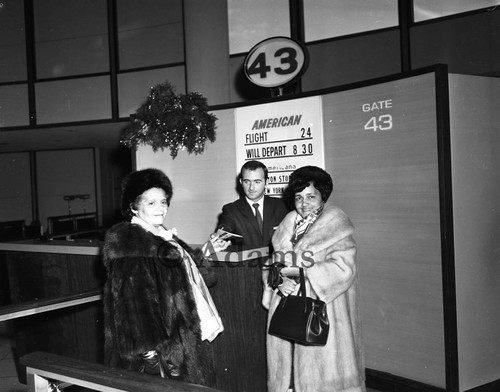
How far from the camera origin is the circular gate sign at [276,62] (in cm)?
430

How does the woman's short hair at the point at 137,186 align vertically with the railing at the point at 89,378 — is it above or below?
above

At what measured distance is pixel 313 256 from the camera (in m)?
2.59

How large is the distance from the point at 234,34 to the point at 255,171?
4.50 metres

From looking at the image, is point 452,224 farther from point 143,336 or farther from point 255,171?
point 143,336

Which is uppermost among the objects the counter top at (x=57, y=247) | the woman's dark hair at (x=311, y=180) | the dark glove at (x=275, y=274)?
the woman's dark hair at (x=311, y=180)

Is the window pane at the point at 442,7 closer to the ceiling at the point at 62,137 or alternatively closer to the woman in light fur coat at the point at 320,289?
the woman in light fur coat at the point at 320,289

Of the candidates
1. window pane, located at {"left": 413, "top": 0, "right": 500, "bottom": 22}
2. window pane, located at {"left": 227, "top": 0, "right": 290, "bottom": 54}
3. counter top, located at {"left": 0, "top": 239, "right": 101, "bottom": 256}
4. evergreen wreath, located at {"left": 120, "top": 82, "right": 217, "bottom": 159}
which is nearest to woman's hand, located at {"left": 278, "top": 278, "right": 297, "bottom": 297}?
counter top, located at {"left": 0, "top": 239, "right": 101, "bottom": 256}

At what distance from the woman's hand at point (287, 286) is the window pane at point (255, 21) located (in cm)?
526

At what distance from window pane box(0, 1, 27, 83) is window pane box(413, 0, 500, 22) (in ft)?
22.5

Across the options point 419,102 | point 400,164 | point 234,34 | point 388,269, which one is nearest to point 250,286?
point 388,269

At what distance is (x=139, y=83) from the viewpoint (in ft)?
28.2

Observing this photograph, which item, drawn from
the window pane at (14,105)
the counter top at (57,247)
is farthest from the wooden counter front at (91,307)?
the window pane at (14,105)

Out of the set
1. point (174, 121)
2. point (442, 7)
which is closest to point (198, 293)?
point (174, 121)

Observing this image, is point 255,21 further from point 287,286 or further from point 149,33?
point 287,286
